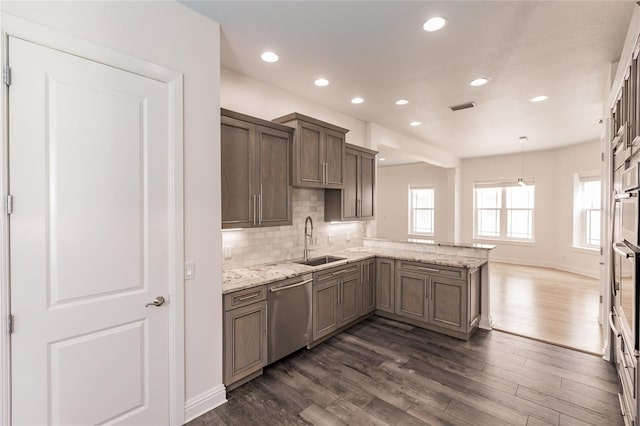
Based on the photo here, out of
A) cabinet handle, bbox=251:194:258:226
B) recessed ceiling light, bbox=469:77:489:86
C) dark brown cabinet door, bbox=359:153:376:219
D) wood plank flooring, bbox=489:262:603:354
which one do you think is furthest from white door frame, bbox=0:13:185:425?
wood plank flooring, bbox=489:262:603:354

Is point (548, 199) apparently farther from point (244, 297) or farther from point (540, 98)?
point (244, 297)

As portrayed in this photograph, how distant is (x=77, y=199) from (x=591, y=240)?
9.01 meters

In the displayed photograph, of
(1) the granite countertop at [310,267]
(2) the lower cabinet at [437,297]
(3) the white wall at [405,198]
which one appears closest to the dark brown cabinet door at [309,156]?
(1) the granite countertop at [310,267]

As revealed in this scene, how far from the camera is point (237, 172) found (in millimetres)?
2725

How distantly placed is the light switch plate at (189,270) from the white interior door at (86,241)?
132 mm

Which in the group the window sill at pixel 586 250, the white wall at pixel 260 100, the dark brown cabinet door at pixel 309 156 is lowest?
the window sill at pixel 586 250

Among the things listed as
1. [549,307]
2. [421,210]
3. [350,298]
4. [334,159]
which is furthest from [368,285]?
→ [421,210]

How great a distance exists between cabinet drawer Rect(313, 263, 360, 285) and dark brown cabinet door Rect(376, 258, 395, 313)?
1.48 feet

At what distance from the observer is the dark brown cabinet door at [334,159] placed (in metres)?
3.65

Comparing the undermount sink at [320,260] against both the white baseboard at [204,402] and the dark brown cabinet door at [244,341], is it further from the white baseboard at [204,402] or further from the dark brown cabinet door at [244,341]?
the white baseboard at [204,402]

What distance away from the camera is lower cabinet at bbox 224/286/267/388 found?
7.97ft

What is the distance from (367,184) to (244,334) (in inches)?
113

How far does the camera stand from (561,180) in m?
7.22

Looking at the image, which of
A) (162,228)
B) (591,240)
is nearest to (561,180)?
(591,240)
